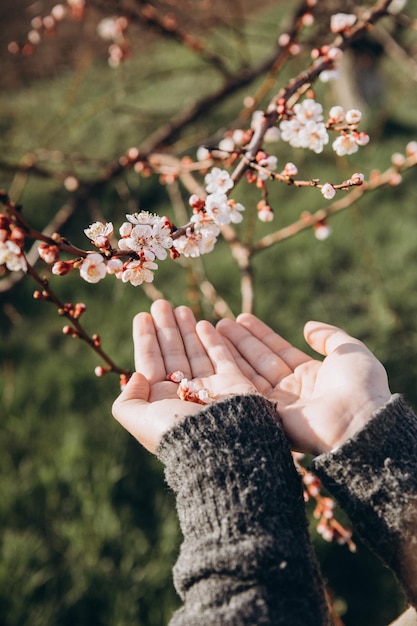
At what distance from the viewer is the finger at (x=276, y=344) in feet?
5.10

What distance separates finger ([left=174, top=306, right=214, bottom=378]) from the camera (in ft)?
4.94

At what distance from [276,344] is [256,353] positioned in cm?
7

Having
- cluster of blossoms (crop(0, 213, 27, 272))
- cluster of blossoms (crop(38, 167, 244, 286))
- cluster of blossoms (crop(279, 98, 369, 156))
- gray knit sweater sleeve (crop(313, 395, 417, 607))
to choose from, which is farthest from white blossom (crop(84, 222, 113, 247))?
gray knit sweater sleeve (crop(313, 395, 417, 607))

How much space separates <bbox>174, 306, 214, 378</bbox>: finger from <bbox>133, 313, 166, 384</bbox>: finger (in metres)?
0.09

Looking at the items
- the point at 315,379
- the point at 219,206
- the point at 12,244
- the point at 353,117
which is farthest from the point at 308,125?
the point at 12,244

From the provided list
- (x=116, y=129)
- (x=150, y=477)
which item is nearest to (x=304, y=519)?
(x=150, y=477)

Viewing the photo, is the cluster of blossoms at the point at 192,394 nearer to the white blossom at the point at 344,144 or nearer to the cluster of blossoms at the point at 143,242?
the cluster of blossoms at the point at 143,242

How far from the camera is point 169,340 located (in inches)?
60.1

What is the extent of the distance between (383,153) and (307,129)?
10.3 feet

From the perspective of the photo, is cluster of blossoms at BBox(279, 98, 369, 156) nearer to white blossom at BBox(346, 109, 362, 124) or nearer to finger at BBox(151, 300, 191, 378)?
white blossom at BBox(346, 109, 362, 124)

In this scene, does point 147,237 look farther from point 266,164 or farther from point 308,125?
point 308,125

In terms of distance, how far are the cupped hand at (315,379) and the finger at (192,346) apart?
0.10 m

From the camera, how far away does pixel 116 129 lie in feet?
17.6

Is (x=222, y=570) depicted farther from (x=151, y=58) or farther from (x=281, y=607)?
(x=151, y=58)
